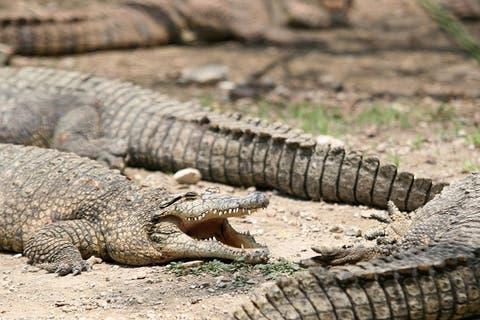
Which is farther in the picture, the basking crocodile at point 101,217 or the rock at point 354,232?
the rock at point 354,232

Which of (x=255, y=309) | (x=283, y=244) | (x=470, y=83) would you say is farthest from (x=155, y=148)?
(x=470, y=83)

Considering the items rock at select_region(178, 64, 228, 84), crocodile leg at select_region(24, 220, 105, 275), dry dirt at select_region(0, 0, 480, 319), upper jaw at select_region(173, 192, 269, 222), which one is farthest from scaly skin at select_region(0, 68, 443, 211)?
rock at select_region(178, 64, 228, 84)

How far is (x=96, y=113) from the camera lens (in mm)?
7297

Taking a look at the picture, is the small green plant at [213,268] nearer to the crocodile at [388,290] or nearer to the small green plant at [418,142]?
the crocodile at [388,290]

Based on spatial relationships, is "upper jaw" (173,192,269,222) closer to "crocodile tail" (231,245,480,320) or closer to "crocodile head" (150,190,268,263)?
"crocodile head" (150,190,268,263)

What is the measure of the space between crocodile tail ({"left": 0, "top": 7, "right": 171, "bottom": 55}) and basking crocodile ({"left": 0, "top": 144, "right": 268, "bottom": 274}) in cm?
476

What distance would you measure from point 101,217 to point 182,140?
164 cm

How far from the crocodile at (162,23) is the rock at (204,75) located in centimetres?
146

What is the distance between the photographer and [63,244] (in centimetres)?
525

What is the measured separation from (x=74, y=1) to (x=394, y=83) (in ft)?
17.0

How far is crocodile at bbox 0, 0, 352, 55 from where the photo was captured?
10.4 meters

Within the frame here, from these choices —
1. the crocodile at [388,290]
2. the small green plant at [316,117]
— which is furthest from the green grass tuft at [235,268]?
the small green plant at [316,117]

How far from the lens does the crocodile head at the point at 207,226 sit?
16.2 ft

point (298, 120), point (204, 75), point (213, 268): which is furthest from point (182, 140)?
point (204, 75)
